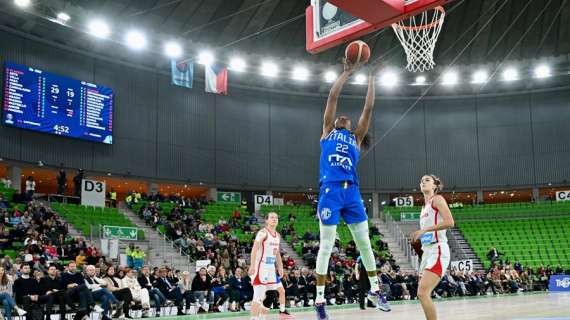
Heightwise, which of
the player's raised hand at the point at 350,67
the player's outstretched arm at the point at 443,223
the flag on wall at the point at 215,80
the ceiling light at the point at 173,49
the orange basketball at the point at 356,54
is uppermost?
the ceiling light at the point at 173,49

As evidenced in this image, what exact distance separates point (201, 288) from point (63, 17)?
1419 centimetres

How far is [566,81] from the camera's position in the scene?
123 feet

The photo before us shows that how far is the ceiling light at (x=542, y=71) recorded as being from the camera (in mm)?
34750

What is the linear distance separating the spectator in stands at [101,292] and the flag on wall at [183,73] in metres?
15.0

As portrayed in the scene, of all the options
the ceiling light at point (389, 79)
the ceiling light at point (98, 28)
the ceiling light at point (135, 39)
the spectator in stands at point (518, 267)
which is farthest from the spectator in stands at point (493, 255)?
the ceiling light at point (98, 28)

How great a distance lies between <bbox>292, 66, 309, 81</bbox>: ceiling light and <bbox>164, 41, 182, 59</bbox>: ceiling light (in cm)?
743

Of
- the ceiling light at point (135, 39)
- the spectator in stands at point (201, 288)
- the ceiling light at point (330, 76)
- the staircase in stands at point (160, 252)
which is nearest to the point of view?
the spectator in stands at point (201, 288)

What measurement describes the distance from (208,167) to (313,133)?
7.39m

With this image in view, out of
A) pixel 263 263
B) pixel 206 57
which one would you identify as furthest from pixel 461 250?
pixel 263 263

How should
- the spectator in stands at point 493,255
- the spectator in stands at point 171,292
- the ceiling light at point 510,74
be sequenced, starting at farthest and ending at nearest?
the ceiling light at point 510,74 → the spectator in stands at point 493,255 → the spectator in stands at point 171,292

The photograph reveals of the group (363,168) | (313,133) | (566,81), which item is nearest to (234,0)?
(313,133)

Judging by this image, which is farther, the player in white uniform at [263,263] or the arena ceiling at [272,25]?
the arena ceiling at [272,25]

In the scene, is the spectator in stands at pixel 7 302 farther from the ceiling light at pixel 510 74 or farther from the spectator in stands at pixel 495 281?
the ceiling light at pixel 510 74

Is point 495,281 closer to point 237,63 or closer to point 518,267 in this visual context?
point 518,267
